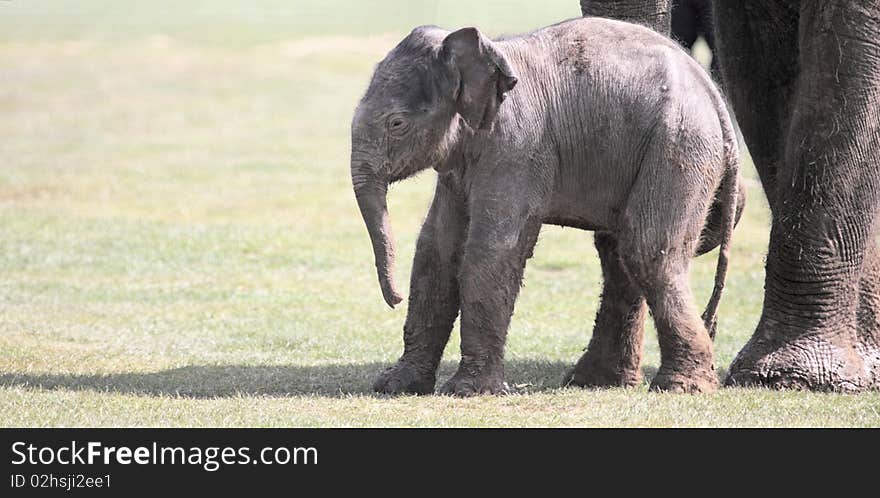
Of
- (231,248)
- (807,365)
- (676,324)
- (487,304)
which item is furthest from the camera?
(231,248)

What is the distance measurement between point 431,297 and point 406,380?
48cm

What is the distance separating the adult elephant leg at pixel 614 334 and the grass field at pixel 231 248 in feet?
0.96

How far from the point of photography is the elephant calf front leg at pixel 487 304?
354 inches

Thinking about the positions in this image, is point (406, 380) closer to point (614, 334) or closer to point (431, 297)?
point (431, 297)

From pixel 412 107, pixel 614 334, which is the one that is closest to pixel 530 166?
pixel 412 107

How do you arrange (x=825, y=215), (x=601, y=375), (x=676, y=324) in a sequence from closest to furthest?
(x=676, y=324) < (x=825, y=215) < (x=601, y=375)

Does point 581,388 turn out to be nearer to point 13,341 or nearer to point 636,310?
point 636,310

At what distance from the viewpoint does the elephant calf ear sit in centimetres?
884

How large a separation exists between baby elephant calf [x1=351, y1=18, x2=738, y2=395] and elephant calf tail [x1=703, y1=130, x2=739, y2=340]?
11 millimetres

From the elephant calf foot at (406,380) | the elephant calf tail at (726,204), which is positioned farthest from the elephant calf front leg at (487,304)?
the elephant calf tail at (726,204)

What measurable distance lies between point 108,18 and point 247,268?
20.0 meters

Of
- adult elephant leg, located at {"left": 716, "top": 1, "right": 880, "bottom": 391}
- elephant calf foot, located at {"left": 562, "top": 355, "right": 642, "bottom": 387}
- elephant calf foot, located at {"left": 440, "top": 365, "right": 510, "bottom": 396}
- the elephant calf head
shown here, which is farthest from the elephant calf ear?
adult elephant leg, located at {"left": 716, "top": 1, "right": 880, "bottom": 391}

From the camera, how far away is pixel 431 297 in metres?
9.56

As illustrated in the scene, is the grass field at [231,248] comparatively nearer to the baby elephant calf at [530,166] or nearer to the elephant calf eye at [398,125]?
the baby elephant calf at [530,166]
